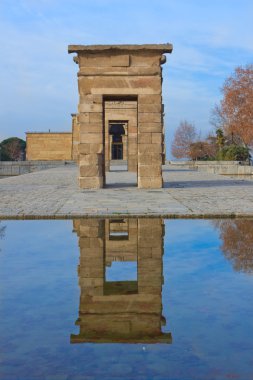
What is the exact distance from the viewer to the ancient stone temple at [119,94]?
15.8 metres

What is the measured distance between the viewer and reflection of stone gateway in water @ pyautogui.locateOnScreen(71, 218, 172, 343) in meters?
3.19

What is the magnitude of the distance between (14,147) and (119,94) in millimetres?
67891

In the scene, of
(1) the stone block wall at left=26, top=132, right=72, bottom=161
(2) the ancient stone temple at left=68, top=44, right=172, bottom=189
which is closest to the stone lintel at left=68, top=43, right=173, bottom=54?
(2) the ancient stone temple at left=68, top=44, right=172, bottom=189

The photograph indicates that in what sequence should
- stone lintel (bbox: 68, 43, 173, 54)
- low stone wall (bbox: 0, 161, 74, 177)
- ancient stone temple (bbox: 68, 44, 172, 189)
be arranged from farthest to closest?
low stone wall (bbox: 0, 161, 74, 177) → ancient stone temple (bbox: 68, 44, 172, 189) → stone lintel (bbox: 68, 43, 173, 54)

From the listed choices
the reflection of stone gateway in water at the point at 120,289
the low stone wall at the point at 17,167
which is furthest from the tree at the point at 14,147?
the reflection of stone gateway in water at the point at 120,289

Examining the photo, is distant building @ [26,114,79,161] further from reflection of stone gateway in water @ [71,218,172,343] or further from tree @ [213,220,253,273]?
reflection of stone gateway in water @ [71,218,172,343]

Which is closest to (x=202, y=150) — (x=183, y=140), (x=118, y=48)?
A: (x=183, y=140)

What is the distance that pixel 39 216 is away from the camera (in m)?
8.86

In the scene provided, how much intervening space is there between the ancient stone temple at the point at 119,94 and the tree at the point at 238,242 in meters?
7.80

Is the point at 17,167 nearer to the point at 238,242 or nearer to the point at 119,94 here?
the point at 119,94

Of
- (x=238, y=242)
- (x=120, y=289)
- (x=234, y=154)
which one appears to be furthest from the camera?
(x=234, y=154)

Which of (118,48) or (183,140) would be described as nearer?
(118,48)

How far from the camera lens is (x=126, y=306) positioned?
12.3ft

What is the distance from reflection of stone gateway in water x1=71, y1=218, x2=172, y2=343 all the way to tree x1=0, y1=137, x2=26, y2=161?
245 ft
